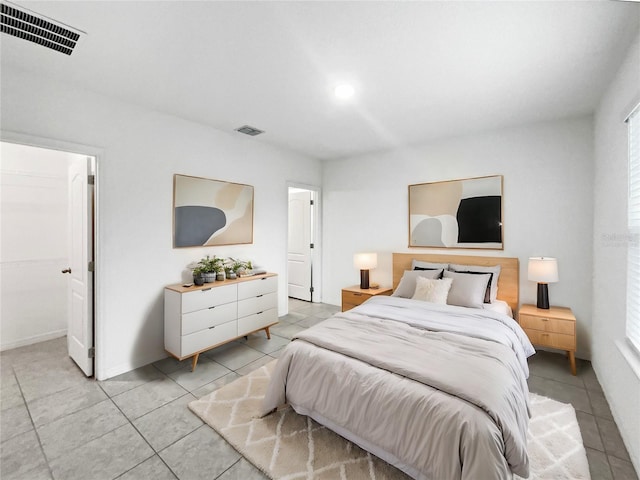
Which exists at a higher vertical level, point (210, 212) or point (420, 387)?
point (210, 212)

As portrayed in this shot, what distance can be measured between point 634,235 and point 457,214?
77.5 inches

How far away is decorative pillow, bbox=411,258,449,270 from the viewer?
12.2 ft

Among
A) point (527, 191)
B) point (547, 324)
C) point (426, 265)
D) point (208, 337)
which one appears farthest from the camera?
point (426, 265)

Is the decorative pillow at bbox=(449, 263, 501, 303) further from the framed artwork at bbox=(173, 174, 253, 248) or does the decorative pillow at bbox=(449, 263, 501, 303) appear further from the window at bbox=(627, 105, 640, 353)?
the framed artwork at bbox=(173, 174, 253, 248)

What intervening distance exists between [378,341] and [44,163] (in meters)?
4.53

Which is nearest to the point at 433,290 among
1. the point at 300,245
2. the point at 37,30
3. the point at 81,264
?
the point at 300,245

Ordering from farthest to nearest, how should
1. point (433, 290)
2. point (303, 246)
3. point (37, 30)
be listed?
point (303, 246) < point (433, 290) < point (37, 30)

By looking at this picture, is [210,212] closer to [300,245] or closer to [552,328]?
[300,245]

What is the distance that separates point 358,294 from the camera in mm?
4098

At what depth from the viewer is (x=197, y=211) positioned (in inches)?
134

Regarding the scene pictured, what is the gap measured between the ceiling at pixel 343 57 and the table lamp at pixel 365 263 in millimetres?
1911

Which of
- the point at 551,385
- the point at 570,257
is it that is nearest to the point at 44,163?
the point at 551,385

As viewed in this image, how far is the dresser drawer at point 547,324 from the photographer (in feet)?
9.23

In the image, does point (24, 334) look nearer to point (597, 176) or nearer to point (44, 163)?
point (44, 163)
